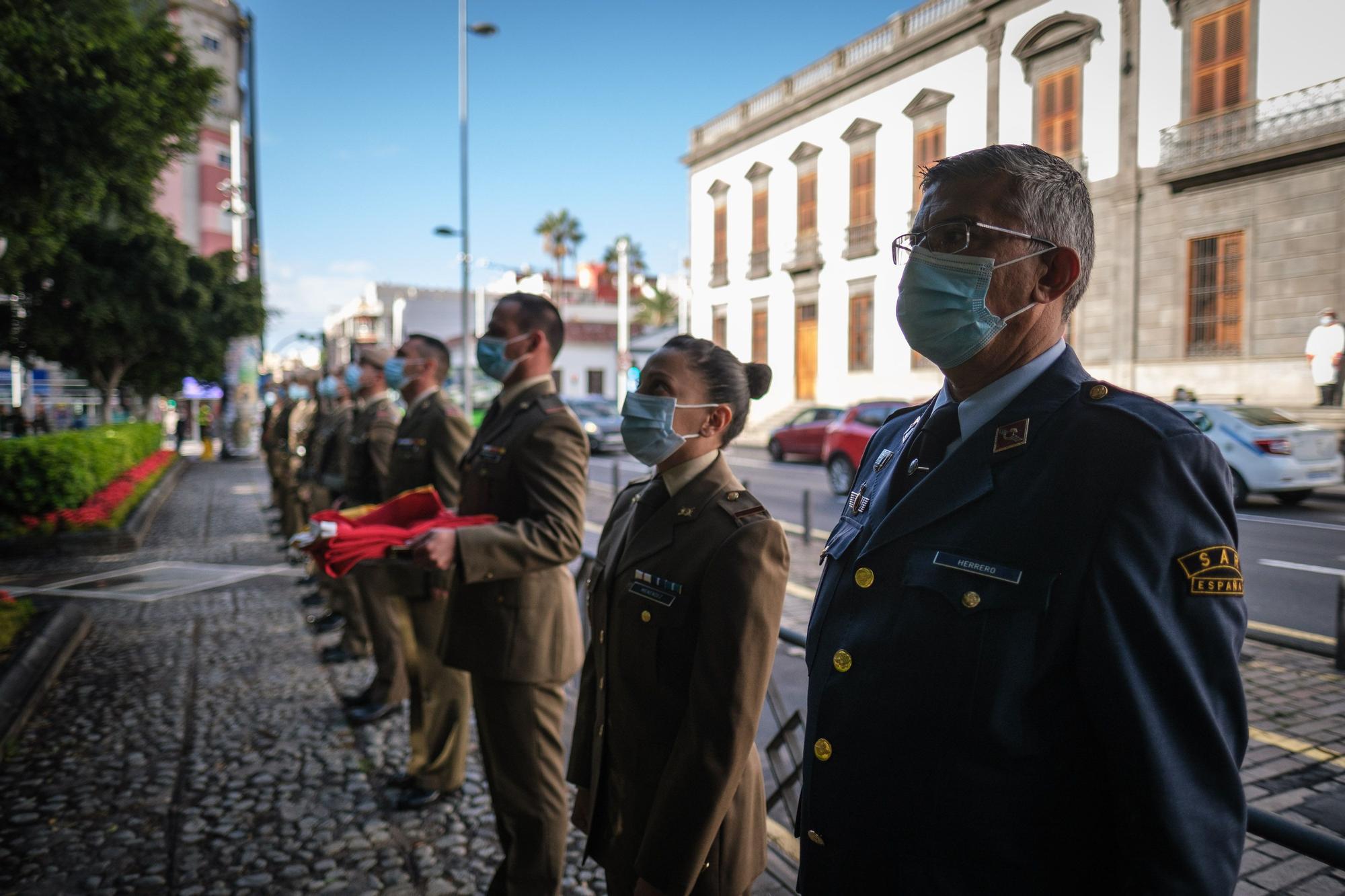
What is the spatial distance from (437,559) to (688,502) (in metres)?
0.94

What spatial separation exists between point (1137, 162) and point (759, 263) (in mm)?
1487

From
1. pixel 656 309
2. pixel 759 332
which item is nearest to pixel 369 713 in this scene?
pixel 759 332

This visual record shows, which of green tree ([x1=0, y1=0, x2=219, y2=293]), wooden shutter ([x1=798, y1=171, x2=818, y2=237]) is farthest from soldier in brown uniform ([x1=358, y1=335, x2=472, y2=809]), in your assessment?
green tree ([x1=0, y1=0, x2=219, y2=293])

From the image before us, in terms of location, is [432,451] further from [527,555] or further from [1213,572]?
[1213,572]

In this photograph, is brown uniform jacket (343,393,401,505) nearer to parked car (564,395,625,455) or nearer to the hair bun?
the hair bun

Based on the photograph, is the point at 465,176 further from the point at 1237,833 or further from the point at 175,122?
the point at 1237,833

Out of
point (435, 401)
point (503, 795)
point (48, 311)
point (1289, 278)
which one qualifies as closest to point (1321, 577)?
point (1289, 278)

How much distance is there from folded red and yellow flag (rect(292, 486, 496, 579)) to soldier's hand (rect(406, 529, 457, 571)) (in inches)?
3.3

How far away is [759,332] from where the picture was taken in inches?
135

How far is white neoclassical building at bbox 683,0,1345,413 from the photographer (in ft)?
5.78

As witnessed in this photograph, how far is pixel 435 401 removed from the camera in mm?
4484

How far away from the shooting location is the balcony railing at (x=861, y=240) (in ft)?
8.50

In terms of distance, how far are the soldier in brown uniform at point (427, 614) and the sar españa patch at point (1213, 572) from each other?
9.85ft

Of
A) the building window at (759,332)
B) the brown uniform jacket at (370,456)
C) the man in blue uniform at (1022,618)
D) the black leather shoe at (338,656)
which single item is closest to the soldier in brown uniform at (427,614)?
the brown uniform jacket at (370,456)
